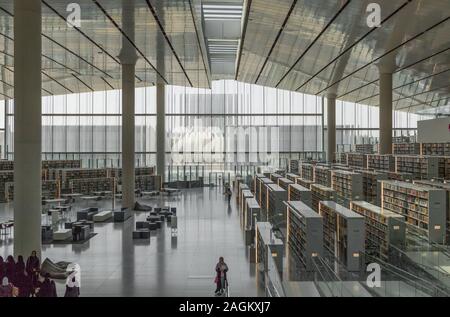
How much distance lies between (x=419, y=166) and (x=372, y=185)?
2803 millimetres

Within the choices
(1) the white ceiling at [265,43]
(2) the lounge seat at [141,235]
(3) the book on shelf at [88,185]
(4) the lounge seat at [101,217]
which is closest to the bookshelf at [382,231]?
(1) the white ceiling at [265,43]

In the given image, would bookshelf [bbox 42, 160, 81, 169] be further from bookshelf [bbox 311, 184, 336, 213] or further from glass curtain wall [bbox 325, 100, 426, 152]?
glass curtain wall [bbox 325, 100, 426, 152]

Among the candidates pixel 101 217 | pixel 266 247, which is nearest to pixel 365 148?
pixel 101 217

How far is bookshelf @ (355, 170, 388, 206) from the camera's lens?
22809 millimetres

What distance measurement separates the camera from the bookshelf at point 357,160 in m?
33.4

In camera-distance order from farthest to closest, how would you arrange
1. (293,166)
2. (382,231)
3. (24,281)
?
1. (293,166)
2. (382,231)
3. (24,281)

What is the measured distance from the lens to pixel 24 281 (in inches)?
392

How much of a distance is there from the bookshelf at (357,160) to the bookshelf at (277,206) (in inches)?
461

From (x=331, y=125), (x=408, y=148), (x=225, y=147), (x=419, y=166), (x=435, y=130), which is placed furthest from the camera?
(x=225, y=147)

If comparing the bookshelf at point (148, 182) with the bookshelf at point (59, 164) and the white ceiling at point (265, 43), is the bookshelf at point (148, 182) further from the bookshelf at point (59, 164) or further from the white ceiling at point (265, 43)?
the white ceiling at point (265, 43)

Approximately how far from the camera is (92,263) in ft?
48.4

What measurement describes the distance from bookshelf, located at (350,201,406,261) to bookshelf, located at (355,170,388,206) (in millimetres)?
5969

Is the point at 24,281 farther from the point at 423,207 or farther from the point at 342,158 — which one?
the point at 342,158
